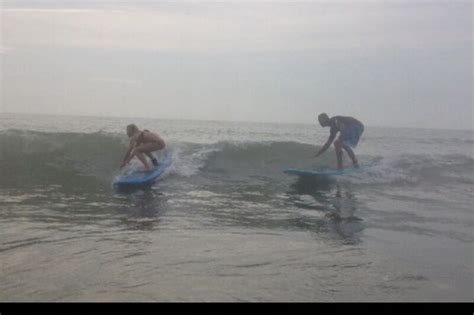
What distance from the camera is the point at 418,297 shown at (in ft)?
12.7

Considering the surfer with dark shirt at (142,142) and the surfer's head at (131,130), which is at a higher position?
the surfer's head at (131,130)

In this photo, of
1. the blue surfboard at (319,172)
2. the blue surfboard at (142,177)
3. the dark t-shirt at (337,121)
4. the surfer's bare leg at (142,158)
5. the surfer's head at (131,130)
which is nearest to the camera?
the blue surfboard at (142,177)

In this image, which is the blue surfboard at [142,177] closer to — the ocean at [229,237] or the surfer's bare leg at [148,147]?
the ocean at [229,237]

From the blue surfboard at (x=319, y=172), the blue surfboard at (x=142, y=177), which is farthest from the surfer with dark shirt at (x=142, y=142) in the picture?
the blue surfboard at (x=319, y=172)

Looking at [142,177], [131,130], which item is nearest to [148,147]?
[131,130]

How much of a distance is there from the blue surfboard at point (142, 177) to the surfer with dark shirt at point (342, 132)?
164 inches

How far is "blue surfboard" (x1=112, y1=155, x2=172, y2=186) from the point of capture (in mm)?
9802

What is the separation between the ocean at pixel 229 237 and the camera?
392cm

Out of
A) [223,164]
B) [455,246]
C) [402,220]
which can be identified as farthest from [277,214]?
[223,164]

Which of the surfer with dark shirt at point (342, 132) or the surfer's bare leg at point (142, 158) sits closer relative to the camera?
the surfer's bare leg at point (142, 158)

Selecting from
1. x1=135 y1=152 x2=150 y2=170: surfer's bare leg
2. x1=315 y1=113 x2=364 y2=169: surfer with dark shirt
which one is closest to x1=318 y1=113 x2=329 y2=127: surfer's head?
x1=315 y1=113 x2=364 y2=169: surfer with dark shirt

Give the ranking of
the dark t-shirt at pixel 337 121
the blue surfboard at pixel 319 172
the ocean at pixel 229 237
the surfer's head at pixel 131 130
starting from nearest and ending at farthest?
the ocean at pixel 229 237, the surfer's head at pixel 131 130, the blue surfboard at pixel 319 172, the dark t-shirt at pixel 337 121

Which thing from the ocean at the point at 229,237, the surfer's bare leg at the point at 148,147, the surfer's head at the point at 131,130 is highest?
the surfer's head at the point at 131,130

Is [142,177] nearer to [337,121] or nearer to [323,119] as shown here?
[323,119]
